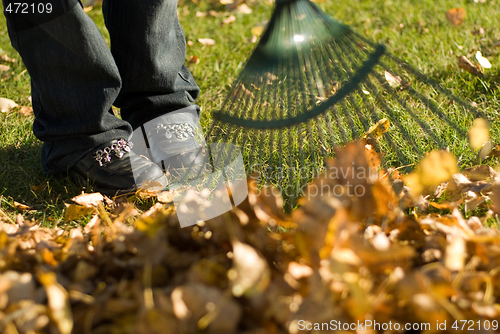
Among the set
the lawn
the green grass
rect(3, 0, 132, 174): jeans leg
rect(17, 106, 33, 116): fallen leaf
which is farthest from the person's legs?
rect(17, 106, 33, 116): fallen leaf

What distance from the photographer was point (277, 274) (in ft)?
2.37

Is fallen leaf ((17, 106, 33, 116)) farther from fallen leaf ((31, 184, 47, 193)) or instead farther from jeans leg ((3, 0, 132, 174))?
fallen leaf ((31, 184, 47, 193))

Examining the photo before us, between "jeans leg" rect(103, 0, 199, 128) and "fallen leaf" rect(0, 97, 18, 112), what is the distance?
65 centimetres

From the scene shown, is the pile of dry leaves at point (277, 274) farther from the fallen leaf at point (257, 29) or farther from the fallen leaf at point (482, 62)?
the fallen leaf at point (257, 29)

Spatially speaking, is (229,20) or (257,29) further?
(229,20)

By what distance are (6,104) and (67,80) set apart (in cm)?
84

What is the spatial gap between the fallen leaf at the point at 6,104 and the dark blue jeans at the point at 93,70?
595 millimetres

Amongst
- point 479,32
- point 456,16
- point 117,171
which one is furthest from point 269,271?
point 456,16

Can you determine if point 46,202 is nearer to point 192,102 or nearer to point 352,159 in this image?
point 192,102

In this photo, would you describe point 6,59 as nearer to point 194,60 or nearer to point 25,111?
point 25,111

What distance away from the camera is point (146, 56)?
5.16ft

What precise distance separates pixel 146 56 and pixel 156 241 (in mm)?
1040

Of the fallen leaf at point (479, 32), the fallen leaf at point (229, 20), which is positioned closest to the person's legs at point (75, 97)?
the fallen leaf at point (229, 20)

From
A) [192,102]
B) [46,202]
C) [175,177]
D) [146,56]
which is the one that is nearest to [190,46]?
[192,102]
